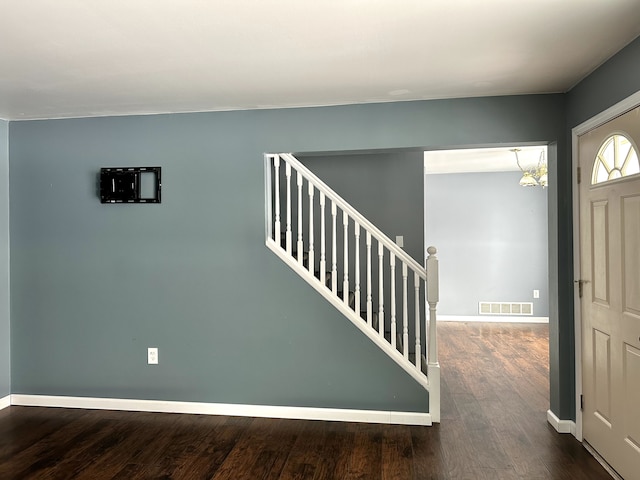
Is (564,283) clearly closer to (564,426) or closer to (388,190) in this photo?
(564,426)

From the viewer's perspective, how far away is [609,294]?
2588mm

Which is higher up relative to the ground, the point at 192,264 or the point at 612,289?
the point at 192,264

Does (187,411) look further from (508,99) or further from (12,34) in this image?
(508,99)

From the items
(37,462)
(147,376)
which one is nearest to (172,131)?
(147,376)

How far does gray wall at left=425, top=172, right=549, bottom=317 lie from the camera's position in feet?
23.4

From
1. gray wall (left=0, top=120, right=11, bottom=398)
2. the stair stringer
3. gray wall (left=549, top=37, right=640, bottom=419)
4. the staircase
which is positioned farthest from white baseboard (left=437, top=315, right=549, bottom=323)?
gray wall (left=0, top=120, right=11, bottom=398)

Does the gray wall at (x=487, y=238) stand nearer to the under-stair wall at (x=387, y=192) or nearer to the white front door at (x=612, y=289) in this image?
the under-stair wall at (x=387, y=192)

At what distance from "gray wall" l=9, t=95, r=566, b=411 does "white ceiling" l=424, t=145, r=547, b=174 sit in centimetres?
224

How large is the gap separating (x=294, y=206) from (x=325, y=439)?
6.79 feet

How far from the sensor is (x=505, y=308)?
23.6 ft

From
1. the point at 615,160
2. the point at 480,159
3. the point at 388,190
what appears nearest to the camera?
the point at 615,160

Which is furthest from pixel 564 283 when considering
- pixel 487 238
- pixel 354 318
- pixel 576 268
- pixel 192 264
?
pixel 487 238

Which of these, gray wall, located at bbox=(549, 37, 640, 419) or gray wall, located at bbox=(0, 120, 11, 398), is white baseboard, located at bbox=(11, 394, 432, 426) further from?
gray wall, located at bbox=(549, 37, 640, 419)

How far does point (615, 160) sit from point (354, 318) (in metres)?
1.91
